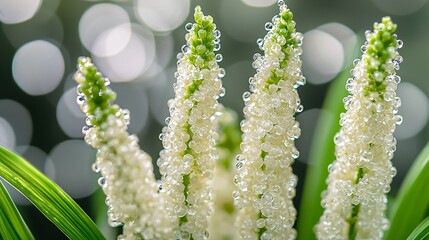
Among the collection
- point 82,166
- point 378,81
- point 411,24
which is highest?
point 411,24

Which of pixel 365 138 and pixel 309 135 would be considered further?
pixel 309 135

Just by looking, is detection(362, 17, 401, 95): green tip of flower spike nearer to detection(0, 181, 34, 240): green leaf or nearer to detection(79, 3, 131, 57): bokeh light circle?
detection(0, 181, 34, 240): green leaf

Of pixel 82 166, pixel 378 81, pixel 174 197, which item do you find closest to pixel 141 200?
pixel 174 197

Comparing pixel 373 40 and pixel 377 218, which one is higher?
pixel 373 40

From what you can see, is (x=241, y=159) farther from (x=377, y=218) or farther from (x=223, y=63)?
(x=223, y=63)

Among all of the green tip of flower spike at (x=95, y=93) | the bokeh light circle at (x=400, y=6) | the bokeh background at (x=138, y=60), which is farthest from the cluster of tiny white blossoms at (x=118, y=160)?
the bokeh light circle at (x=400, y=6)

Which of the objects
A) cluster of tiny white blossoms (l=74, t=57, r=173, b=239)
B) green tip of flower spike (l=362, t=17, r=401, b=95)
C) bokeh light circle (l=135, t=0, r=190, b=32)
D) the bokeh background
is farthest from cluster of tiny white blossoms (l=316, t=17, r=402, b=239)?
bokeh light circle (l=135, t=0, r=190, b=32)

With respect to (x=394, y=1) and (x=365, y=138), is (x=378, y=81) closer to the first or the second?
(x=365, y=138)
